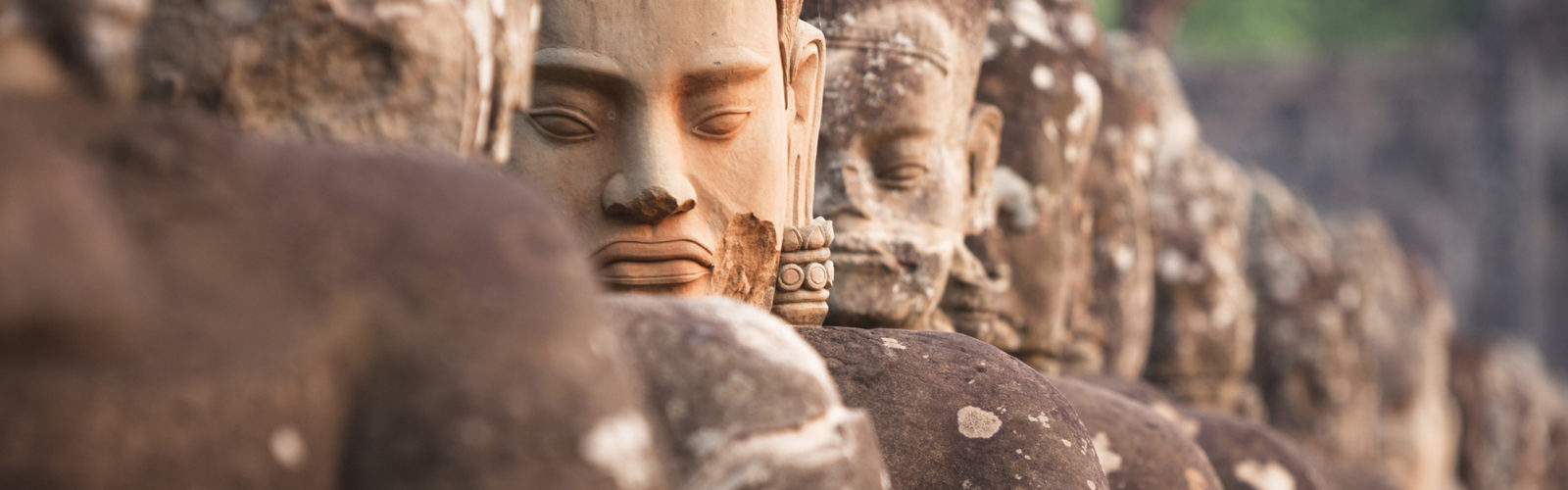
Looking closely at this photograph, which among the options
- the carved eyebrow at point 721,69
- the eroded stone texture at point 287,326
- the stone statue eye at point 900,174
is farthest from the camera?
the stone statue eye at point 900,174

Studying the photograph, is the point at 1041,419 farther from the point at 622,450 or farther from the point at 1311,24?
the point at 1311,24

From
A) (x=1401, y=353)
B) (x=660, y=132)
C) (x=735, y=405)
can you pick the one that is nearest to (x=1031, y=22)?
(x=660, y=132)

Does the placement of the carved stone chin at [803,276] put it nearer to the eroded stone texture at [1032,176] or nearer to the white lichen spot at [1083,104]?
the eroded stone texture at [1032,176]

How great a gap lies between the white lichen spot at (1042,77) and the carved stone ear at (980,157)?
0.41 m

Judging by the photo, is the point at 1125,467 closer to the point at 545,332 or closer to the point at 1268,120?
the point at 545,332

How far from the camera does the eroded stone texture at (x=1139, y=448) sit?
10.1 feet

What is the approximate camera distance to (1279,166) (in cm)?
2183

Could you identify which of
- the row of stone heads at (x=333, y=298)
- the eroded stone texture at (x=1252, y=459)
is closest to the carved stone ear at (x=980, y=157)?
the eroded stone texture at (x=1252, y=459)

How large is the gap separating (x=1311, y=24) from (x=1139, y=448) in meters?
20.0

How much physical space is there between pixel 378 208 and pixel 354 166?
1.8 inches

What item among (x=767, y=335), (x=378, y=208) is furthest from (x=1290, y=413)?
(x=378, y=208)

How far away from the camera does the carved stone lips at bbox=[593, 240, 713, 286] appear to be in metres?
2.56

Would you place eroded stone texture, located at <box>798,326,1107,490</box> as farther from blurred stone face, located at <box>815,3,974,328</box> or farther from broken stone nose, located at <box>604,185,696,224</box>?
blurred stone face, located at <box>815,3,974,328</box>

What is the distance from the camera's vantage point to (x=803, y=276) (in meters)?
2.88
